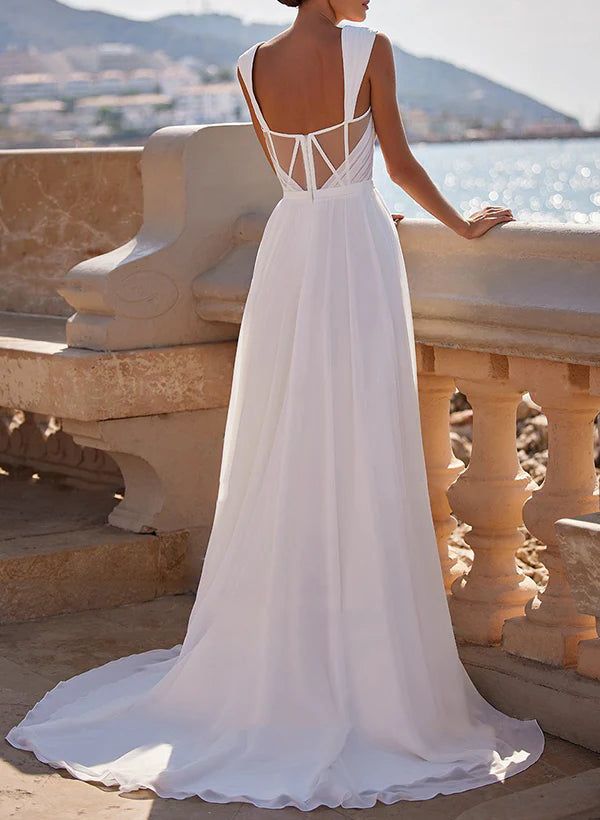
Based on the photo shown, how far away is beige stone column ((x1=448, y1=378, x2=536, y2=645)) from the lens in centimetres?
404

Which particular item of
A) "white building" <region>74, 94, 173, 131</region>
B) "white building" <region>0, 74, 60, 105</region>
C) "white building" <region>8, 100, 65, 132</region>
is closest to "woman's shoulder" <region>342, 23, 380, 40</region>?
"white building" <region>8, 100, 65, 132</region>

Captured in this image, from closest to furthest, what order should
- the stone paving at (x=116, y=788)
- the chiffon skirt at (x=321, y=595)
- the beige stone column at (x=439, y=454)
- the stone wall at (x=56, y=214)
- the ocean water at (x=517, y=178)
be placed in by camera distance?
1. the stone paving at (x=116, y=788)
2. the chiffon skirt at (x=321, y=595)
3. the beige stone column at (x=439, y=454)
4. the stone wall at (x=56, y=214)
5. the ocean water at (x=517, y=178)

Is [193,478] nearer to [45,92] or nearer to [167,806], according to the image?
[167,806]

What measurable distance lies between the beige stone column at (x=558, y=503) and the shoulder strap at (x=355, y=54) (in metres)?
0.80

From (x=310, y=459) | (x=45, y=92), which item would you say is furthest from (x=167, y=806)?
(x=45, y=92)

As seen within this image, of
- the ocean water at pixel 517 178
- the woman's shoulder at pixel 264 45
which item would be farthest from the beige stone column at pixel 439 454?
the ocean water at pixel 517 178

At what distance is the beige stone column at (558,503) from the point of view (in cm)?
376

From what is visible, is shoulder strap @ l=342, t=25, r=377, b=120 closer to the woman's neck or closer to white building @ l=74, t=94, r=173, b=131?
the woman's neck

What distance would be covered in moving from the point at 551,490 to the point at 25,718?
1470 mm

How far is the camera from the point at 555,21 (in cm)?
7619

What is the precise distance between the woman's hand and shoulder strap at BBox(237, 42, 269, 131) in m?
0.57

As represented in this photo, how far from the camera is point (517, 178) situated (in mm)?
79000

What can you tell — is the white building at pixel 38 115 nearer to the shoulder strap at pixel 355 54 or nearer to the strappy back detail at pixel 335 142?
the strappy back detail at pixel 335 142

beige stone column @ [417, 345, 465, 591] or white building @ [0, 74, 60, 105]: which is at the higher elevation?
white building @ [0, 74, 60, 105]
